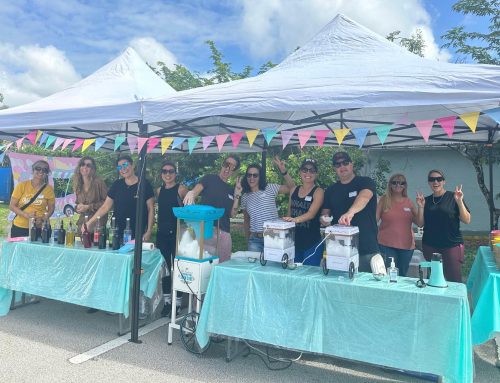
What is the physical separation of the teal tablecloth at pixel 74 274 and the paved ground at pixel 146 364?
0.35 m

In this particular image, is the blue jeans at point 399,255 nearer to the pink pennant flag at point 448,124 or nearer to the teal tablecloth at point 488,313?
the teal tablecloth at point 488,313

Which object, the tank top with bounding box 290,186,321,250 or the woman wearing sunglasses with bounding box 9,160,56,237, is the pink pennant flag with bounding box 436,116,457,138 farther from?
the woman wearing sunglasses with bounding box 9,160,56,237

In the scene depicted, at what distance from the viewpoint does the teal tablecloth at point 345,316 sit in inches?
96.8

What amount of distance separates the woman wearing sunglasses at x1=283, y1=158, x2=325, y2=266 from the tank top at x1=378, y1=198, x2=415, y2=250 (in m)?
0.76

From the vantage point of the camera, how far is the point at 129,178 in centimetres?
422

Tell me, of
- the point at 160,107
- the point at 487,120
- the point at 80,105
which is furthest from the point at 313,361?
the point at 80,105

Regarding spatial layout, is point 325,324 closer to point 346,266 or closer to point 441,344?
point 346,266

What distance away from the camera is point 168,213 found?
430cm

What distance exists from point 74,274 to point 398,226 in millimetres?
3250

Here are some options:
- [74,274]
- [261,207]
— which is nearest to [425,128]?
[261,207]

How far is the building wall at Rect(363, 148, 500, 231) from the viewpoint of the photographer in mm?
11062

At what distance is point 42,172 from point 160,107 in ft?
6.82

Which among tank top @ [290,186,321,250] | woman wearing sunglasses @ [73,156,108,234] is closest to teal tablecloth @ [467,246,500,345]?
tank top @ [290,186,321,250]

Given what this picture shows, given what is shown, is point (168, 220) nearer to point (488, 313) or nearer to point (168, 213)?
point (168, 213)
